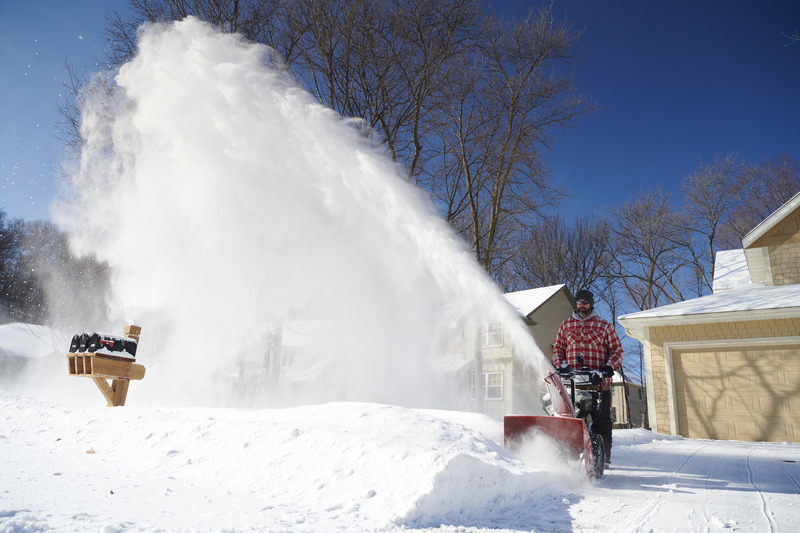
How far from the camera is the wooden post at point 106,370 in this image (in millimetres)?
6703

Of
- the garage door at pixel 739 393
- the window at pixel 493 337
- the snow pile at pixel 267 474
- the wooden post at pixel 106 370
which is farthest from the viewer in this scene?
the window at pixel 493 337

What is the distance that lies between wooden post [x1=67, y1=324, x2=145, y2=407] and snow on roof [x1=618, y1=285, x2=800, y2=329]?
436 inches

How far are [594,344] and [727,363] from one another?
27.1ft

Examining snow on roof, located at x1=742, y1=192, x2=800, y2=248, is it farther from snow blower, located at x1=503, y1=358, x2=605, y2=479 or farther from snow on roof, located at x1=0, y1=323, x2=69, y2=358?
snow on roof, located at x1=0, y1=323, x2=69, y2=358

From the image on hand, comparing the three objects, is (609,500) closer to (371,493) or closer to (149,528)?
(371,493)

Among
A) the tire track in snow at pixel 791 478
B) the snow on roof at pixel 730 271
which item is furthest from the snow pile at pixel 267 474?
the snow on roof at pixel 730 271

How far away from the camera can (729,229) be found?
88.3 feet

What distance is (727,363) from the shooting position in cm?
1109

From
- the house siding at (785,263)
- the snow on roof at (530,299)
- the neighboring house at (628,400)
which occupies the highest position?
the snow on roof at (530,299)

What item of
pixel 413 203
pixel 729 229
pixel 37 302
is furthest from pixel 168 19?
pixel 729 229

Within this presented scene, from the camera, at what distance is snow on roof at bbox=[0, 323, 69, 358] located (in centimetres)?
3041

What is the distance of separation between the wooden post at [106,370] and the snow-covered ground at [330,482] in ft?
4.54

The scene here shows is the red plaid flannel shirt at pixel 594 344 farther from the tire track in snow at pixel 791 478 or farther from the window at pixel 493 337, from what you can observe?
the window at pixel 493 337

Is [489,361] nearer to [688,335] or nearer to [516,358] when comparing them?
[516,358]
